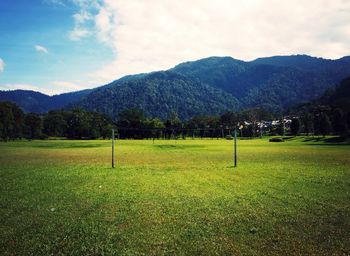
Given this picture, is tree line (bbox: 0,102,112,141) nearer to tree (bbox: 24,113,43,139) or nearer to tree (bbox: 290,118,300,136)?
tree (bbox: 24,113,43,139)

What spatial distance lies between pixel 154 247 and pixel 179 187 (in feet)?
34.9

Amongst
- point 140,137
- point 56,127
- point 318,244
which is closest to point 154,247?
point 318,244

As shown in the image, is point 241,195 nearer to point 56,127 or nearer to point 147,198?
point 147,198

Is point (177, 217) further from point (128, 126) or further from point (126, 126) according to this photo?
point (126, 126)

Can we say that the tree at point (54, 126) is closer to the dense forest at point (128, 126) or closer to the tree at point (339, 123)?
the dense forest at point (128, 126)

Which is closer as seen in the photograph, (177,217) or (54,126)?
(177,217)

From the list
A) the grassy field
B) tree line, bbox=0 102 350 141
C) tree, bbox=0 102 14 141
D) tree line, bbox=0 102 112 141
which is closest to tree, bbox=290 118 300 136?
tree line, bbox=0 102 350 141

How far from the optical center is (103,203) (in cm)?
1583

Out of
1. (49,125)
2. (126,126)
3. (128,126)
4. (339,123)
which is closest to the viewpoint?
(339,123)

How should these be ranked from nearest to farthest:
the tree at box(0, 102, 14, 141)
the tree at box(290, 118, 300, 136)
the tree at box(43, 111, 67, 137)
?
the tree at box(0, 102, 14, 141) < the tree at box(290, 118, 300, 136) < the tree at box(43, 111, 67, 137)

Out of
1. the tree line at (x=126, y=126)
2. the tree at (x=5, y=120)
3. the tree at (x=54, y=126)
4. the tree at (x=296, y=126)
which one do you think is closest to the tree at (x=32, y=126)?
the tree line at (x=126, y=126)

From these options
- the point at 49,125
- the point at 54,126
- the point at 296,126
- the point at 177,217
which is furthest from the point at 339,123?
the point at 49,125

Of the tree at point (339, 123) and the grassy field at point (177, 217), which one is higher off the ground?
the tree at point (339, 123)

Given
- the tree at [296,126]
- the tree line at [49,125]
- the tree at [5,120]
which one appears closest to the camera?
the tree at [5,120]
